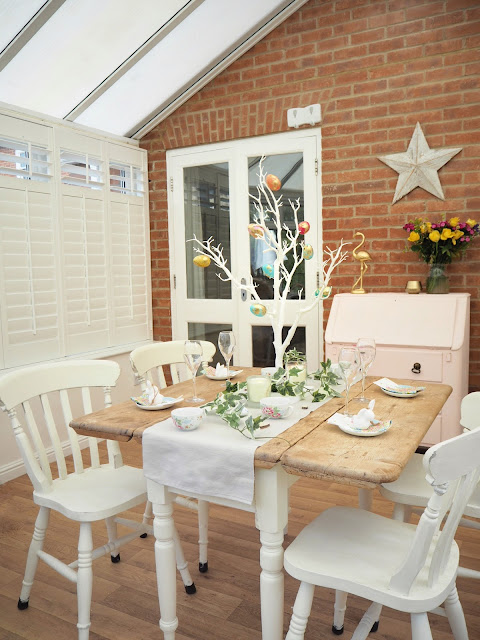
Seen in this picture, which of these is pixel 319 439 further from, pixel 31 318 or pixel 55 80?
pixel 55 80

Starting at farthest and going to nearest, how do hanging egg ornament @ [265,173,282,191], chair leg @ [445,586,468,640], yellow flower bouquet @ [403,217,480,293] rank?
1. yellow flower bouquet @ [403,217,480,293]
2. hanging egg ornament @ [265,173,282,191]
3. chair leg @ [445,586,468,640]

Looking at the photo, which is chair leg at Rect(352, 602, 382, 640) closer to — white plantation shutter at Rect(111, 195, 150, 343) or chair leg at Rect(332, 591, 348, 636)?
chair leg at Rect(332, 591, 348, 636)

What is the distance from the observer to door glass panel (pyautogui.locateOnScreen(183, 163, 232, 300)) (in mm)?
4320

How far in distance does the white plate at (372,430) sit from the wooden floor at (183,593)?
0.79m

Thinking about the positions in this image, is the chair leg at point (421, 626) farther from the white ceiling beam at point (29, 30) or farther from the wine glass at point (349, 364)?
the white ceiling beam at point (29, 30)

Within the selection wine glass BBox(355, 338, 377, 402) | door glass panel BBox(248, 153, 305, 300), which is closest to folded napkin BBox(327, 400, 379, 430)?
wine glass BBox(355, 338, 377, 402)

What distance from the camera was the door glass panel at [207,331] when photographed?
446 cm

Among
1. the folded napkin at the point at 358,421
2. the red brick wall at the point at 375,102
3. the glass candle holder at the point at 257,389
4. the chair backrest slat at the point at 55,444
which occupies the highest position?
the red brick wall at the point at 375,102

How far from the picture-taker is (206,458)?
5.19 ft

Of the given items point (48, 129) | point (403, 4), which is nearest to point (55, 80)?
point (48, 129)

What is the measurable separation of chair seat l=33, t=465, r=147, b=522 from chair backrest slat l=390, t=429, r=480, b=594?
0.98 m

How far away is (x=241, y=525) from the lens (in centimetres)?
269

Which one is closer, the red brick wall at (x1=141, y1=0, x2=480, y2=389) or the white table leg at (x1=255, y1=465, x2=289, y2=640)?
the white table leg at (x1=255, y1=465, x2=289, y2=640)

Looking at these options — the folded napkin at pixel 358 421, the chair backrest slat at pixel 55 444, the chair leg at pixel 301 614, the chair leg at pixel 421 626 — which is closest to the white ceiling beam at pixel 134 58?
the chair backrest slat at pixel 55 444
